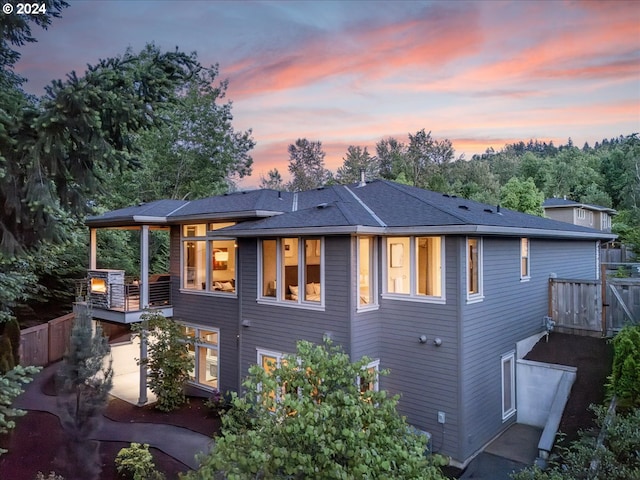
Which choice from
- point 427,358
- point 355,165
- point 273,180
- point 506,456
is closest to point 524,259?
point 427,358

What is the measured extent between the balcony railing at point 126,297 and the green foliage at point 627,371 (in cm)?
1110

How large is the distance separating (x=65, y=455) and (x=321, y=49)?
1388 cm

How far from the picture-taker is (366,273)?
8867mm

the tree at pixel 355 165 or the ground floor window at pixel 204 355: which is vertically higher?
the tree at pixel 355 165

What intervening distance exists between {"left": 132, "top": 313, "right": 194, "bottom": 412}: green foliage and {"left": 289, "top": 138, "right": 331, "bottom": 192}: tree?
35806 millimetres

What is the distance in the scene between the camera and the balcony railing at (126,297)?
1167 cm

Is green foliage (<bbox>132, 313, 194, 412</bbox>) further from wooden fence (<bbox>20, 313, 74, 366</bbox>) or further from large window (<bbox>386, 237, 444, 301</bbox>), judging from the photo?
large window (<bbox>386, 237, 444, 301</bbox>)

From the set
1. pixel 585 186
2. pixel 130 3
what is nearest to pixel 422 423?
pixel 130 3

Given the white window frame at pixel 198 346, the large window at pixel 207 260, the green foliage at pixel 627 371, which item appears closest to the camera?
the green foliage at pixel 627 371

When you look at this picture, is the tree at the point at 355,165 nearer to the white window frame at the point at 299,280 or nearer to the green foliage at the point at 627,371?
the white window frame at the point at 299,280

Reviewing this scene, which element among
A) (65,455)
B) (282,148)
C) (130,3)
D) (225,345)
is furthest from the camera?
(282,148)

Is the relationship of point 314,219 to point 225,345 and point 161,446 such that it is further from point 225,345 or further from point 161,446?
point 161,446

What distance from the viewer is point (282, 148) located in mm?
45781

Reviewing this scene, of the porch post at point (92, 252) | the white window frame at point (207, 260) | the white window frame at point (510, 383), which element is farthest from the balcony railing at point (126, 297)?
the white window frame at point (510, 383)
